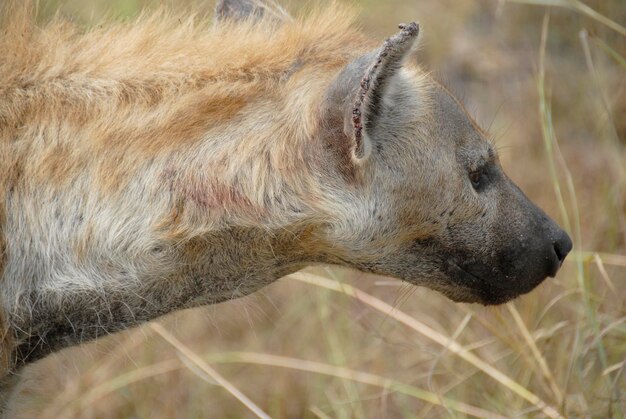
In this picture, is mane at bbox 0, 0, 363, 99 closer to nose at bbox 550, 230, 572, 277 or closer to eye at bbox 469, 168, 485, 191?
eye at bbox 469, 168, 485, 191

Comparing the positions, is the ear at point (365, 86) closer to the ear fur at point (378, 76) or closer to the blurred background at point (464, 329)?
the ear fur at point (378, 76)

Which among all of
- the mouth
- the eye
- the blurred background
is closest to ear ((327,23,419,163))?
the eye

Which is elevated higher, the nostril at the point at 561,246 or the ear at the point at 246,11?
the ear at the point at 246,11

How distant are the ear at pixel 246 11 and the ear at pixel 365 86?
58 cm

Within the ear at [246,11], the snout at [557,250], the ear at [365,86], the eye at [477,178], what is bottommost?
the snout at [557,250]

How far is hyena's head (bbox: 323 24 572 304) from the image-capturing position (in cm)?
224

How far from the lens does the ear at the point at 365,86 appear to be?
2.14 metres

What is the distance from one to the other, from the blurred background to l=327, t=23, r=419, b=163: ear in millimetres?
676

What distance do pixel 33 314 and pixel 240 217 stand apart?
1.76 feet

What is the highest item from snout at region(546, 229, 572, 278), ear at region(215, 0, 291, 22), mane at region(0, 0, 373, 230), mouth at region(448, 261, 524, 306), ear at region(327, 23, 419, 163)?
ear at region(327, 23, 419, 163)

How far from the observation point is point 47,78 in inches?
93.1

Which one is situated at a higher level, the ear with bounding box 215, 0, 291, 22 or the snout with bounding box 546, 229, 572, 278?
the ear with bounding box 215, 0, 291, 22

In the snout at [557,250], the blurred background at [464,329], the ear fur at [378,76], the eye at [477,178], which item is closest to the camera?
the ear fur at [378,76]

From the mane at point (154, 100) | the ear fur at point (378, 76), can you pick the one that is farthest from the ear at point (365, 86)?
the mane at point (154, 100)
